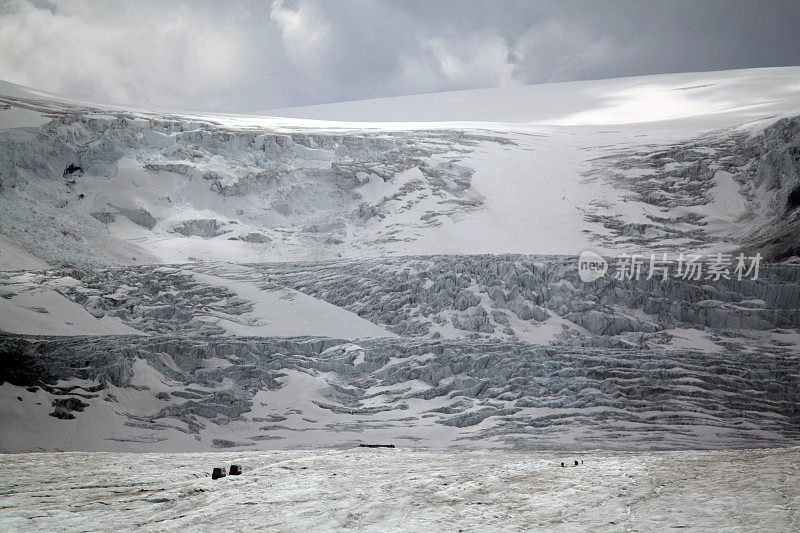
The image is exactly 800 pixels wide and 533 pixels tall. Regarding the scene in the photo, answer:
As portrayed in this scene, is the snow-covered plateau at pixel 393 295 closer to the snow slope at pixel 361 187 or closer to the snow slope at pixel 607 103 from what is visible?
the snow slope at pixel 361 187

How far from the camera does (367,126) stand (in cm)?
2867

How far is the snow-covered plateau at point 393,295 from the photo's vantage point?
1350cm

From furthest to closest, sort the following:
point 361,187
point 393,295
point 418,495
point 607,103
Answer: point 607,103 → point 361,187 → point 393,295 → point 418,495

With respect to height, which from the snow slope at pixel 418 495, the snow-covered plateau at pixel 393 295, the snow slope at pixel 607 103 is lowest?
the snow slope at pixel 418 495

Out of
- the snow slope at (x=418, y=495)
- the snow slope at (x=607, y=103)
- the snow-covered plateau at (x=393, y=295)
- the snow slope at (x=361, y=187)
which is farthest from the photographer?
the snow slope at (x=607, y=103)

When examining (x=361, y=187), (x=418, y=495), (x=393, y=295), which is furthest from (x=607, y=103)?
(x=418, y=495)

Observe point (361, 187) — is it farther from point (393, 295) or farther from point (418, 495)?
point (418, 495)

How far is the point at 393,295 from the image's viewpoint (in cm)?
1839

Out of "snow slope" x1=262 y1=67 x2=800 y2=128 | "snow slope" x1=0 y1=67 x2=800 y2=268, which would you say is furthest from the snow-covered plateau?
"snow slope" x1=262 y1=67 x2=800 y2=128

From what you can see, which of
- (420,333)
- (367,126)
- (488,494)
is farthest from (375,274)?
(488,494)

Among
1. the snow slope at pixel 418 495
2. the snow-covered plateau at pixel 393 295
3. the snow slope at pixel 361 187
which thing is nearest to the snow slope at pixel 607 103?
the snow-covered plateau at pixel 393 295

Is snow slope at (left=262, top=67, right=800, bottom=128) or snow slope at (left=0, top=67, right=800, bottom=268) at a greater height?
Result: snow slope at (left=262, top=67, right=800, bottom=128)

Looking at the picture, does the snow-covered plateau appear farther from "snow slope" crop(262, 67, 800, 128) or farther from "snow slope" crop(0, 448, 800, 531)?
"snow slope" crop(262, 67, 800, 128)

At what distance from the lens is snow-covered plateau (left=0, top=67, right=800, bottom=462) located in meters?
13.5
